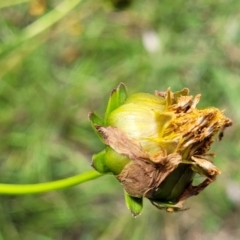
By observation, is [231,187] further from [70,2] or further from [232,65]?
[70,2]

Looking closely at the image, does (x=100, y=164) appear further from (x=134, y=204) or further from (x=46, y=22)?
(x=46, y=22)

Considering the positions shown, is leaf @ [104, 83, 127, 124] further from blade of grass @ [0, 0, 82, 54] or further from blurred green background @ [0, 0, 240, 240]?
blurred green background @ [0, 0, 240, 240]

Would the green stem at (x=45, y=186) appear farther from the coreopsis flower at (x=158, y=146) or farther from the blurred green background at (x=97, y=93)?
the blurred green background at (x=97, y=93)

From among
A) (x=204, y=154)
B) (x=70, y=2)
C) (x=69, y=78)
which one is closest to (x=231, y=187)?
(x=69, y=78)

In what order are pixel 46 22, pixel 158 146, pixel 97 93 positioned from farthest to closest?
pixel 97 93 < pixel 46 22 < pixel 158 146

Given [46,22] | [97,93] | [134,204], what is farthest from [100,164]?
[97,93]

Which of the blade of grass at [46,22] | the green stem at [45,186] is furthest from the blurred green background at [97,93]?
the green stem at [45,186]
